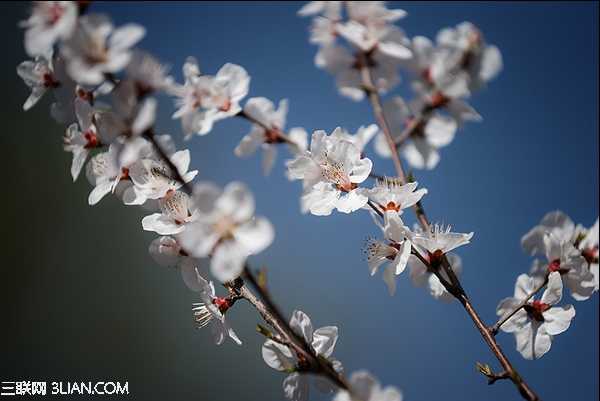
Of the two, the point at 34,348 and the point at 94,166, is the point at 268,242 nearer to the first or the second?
the point at 94,166

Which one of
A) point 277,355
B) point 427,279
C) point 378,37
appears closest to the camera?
point 378,37

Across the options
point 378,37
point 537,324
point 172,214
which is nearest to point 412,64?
point 378,37

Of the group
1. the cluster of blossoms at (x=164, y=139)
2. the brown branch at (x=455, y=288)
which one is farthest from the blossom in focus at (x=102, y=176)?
the brown branch at (x=455, y=288)

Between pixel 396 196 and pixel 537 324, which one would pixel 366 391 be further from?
pixel 537 324

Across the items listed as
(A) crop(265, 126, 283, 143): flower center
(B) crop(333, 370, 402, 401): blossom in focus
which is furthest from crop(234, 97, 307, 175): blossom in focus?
(B) crop(333, 370, 402, 401): blossom in focus

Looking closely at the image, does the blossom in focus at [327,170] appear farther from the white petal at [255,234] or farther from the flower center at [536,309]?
the flower center at [536,309]

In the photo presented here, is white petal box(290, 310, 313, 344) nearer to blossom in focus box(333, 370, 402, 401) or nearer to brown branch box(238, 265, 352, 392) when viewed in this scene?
brown branch box(238, 265, 352, 392)
